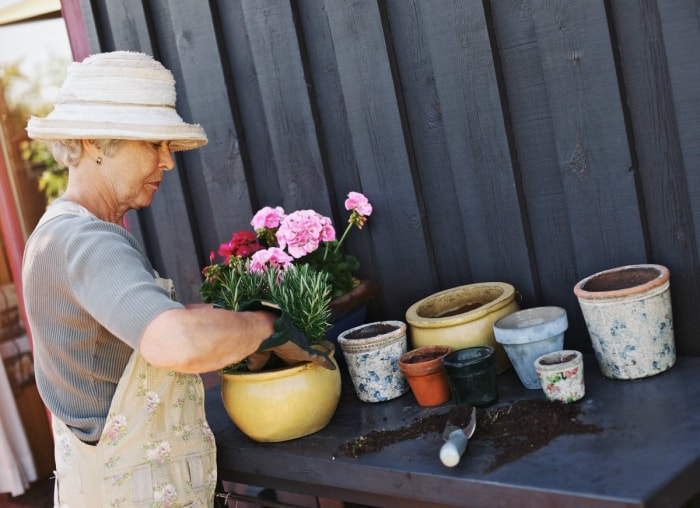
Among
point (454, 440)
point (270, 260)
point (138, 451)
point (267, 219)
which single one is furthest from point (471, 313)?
point (138, 451)

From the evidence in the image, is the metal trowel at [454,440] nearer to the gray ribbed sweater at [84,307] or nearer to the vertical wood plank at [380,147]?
the gray ribbed sweater at [84,307]

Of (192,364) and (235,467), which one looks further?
(235,467)

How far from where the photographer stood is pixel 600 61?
6.77 ft

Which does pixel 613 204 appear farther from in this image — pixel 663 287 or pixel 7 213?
pixel 7 213

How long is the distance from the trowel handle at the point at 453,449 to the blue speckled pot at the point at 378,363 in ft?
1.56

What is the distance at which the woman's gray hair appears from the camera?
1.99 metres

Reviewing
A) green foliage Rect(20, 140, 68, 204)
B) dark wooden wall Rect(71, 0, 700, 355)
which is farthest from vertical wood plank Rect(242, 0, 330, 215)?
green foliage Rect(20, 140, 68, 204)

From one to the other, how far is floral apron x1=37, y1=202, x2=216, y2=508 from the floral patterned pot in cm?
87

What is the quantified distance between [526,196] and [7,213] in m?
3.04

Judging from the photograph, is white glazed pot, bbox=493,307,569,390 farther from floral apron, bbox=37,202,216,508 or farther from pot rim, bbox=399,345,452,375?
floral apron, bbox=37,202,216,508

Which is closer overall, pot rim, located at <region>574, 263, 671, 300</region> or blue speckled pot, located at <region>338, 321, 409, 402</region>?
pot rim, located at <region>574, 263, 671, 300</region>

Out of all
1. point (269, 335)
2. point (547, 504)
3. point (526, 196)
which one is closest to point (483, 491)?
point (547, 504)

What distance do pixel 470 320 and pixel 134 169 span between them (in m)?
0.93

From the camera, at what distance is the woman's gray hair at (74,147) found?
199 centimetres
